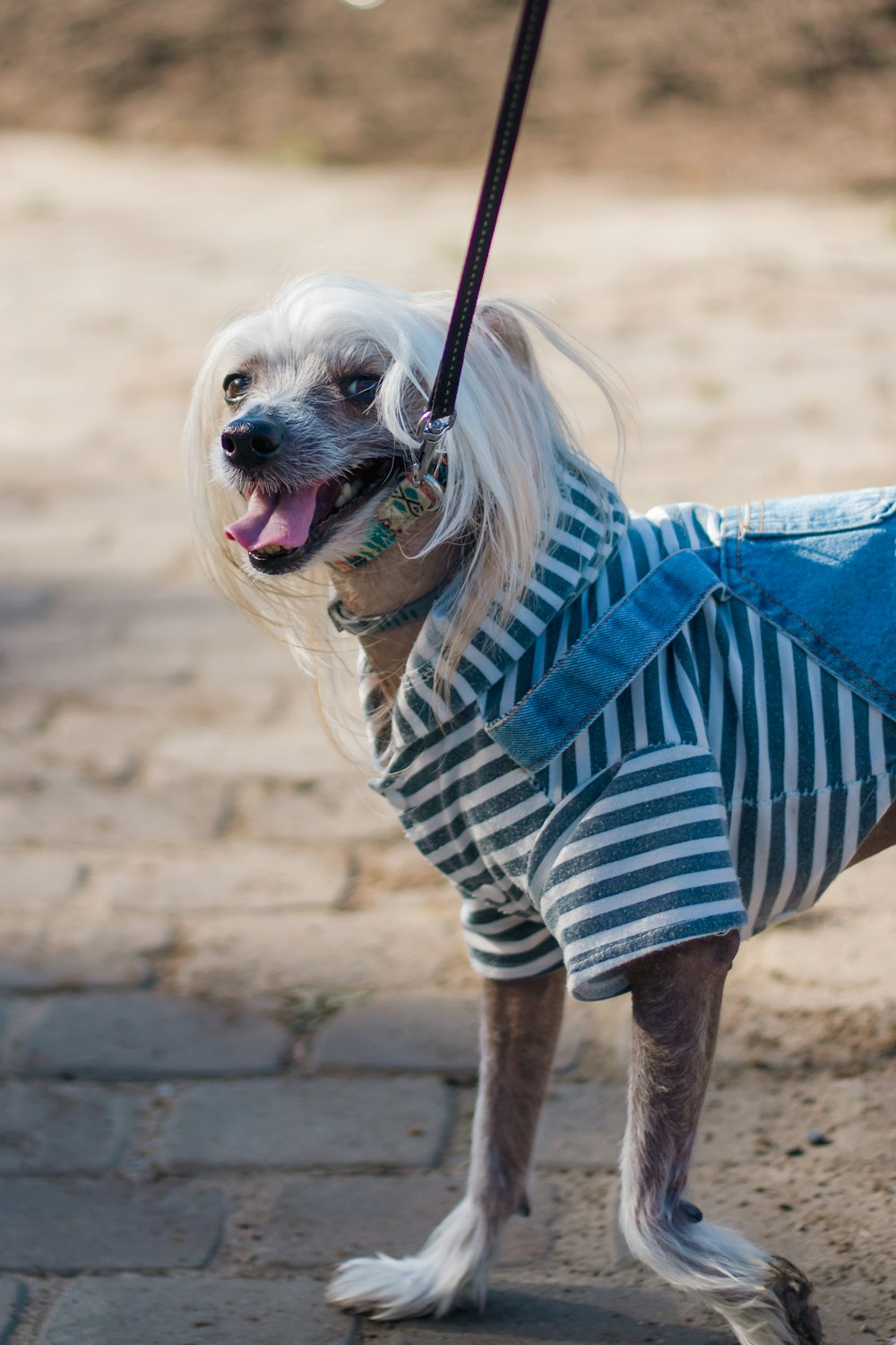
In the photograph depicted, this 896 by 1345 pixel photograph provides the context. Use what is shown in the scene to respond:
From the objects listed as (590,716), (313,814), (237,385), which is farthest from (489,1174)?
(313,814)

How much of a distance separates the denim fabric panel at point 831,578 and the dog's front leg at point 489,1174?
2.09ft

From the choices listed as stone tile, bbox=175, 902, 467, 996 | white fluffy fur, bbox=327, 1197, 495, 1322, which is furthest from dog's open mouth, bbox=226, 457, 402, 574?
stone tile, bbox=175, 902, 467, 996

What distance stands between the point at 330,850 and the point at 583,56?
8.99 m

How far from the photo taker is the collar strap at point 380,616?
1900 mm

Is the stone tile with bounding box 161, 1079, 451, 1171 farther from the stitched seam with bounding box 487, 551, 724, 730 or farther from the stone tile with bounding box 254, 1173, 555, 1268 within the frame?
the stitched seam with bounding box 487, 551, 724, 730

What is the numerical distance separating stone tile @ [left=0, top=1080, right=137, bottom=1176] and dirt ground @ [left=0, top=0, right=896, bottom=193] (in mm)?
7664

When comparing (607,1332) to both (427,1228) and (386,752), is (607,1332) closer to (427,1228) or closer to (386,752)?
Answer: (427,1228)

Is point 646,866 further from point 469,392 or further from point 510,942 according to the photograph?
point 469,392

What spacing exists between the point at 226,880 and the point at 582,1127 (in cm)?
111

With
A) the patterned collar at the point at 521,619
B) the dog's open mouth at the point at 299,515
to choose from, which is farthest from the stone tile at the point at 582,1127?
the dog's open mouth at the point at 299,515

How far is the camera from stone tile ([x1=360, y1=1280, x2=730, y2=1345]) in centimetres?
201

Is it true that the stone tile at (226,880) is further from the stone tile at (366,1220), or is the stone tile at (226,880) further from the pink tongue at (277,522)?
the pink tongue at (277,522)

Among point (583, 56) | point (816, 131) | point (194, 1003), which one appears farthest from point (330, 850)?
point (583, 56)

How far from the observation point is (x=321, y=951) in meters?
2.97
